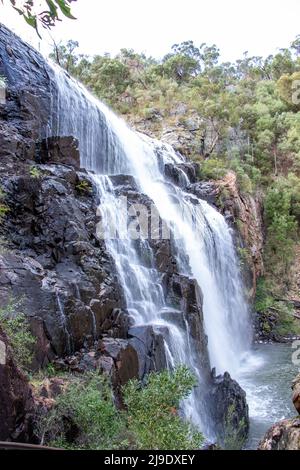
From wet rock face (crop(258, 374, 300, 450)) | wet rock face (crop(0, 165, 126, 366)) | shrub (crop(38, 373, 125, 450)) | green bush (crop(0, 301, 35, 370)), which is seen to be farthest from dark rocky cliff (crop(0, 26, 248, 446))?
wet rock face (crop(258, 374, 300, 450))

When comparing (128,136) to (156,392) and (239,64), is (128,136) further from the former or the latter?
(239,64)

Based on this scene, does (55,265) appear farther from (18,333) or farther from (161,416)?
(161,416)

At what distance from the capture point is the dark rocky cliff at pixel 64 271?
8.16 m

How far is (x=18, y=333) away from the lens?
686 centimetres

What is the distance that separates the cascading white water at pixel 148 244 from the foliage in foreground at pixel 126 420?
5029 mm

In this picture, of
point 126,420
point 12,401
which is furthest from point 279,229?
point 12,401

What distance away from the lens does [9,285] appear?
7934 millimetres

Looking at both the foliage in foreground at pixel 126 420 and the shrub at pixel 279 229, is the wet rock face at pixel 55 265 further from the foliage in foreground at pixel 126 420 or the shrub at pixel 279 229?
the shrub at pixel 279 229

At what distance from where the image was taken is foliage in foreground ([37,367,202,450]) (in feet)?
16.9

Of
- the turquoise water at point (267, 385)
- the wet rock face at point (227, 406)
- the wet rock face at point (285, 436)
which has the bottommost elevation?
the turquoise water at point (267, 385)

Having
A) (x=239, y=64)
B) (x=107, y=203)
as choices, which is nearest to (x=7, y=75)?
(x=107, y=203)

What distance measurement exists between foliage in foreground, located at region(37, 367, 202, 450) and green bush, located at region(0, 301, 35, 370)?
988 millimetres

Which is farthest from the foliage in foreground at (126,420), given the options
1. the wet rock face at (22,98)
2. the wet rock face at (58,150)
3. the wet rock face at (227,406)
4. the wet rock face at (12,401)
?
the wet rock face at (58,150)

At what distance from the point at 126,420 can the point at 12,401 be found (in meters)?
1.61
